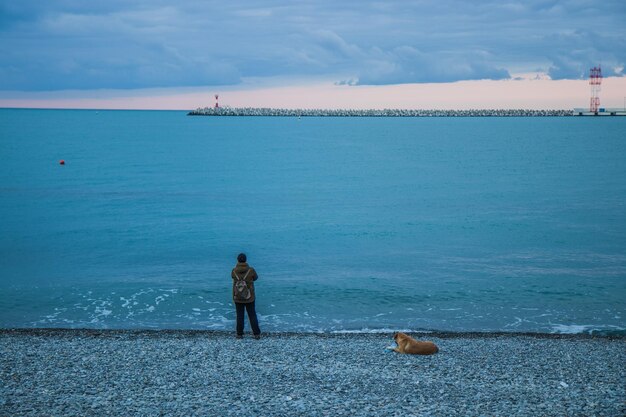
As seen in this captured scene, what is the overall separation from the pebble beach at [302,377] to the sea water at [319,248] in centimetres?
363

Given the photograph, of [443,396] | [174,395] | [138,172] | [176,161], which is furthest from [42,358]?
[176,161]

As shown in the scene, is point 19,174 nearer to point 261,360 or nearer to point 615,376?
point 261,360

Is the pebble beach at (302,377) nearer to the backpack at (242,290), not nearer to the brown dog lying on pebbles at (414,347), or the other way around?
the brown dog lying on pebbles at (414,347)

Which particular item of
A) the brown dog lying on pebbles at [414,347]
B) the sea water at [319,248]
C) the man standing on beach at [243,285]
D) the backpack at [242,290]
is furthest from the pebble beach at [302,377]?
the sea water at [319,248]

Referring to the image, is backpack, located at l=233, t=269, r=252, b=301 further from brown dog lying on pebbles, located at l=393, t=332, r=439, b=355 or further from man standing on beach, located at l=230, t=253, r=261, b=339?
brown dog lying on pebbles, located at l=393, t=332, r=439, b=355

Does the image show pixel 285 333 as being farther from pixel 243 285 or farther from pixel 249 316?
pixel 243 285

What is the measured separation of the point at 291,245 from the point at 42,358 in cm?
1799

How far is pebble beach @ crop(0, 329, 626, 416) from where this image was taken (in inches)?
398

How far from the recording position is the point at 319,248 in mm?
29500

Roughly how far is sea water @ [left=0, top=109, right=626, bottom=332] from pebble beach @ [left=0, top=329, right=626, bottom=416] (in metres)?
3.63

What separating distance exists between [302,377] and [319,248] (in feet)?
58.5

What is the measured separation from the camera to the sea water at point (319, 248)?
63.5 feet

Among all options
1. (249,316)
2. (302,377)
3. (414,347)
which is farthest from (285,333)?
(302,377)

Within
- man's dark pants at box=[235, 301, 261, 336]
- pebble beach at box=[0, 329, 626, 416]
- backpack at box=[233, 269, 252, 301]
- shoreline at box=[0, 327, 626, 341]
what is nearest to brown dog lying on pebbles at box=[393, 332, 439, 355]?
pebble beach at box=[0, 329, 626, 416]
